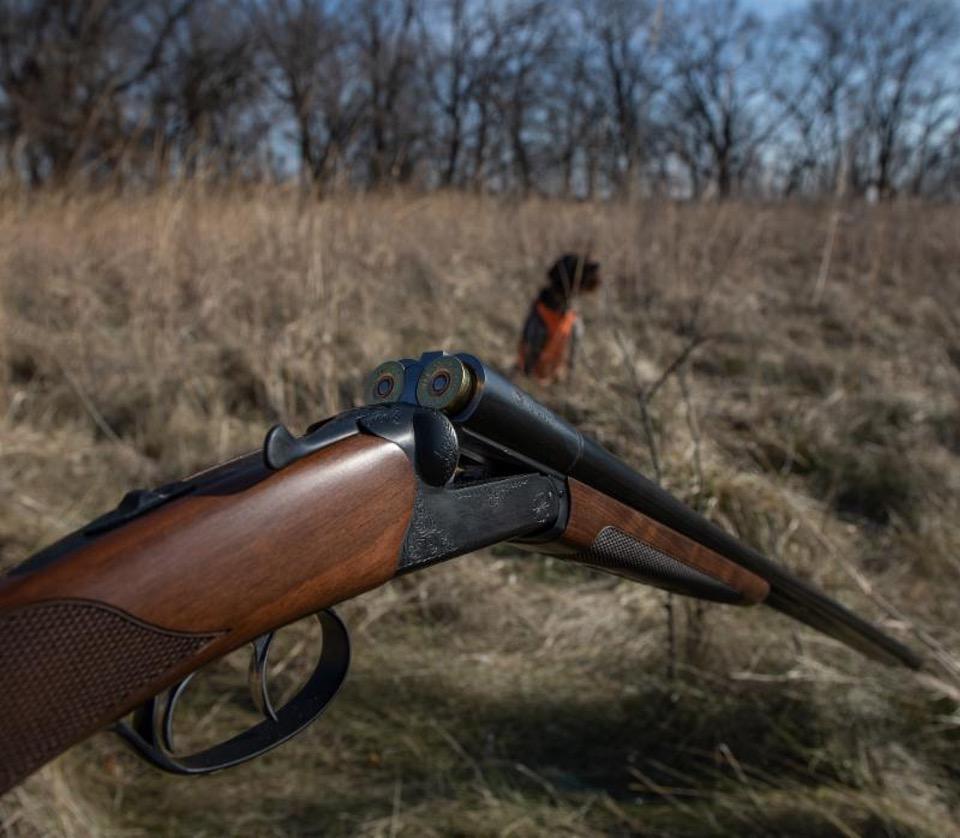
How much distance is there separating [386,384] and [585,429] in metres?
3.26

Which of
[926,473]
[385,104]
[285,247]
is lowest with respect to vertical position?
[926,473]

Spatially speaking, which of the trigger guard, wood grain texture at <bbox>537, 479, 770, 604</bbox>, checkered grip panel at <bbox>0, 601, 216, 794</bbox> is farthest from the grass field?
checkered grip panel at <bbox>0, 601, 216, 794</bbox>

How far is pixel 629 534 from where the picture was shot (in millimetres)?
1264

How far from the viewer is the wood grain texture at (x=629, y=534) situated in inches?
46.2

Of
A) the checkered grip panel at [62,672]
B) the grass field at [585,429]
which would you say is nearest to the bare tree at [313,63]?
the grass field at [585,429]

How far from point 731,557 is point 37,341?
4906 mm

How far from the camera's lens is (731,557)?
4.82ft

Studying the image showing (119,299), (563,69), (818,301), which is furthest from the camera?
(563,69)

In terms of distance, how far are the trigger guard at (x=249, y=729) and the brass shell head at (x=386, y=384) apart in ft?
0.88

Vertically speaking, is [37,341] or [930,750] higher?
[37,341]

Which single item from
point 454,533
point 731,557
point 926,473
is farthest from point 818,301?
point 454,533

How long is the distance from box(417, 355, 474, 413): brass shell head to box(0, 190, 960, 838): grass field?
1561mm

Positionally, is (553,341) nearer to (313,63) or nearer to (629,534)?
(629,534)

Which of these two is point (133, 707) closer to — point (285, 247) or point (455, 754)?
point (455, 754)
